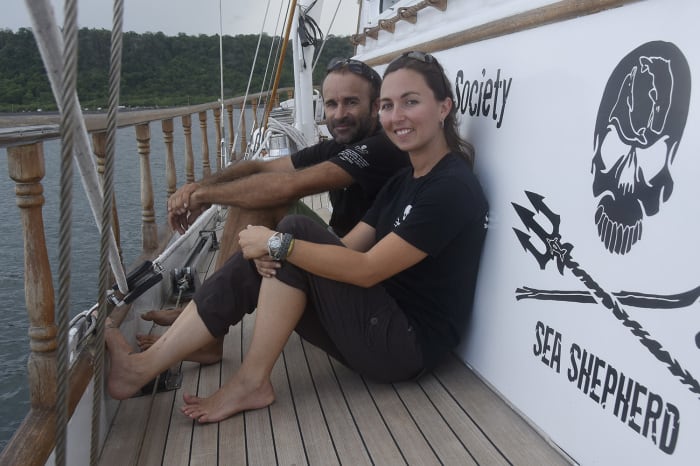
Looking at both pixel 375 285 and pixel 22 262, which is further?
pixel 22 262

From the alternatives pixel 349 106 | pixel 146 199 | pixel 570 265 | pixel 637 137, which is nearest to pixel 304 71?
pixel 146 199

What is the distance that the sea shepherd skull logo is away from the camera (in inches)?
42.1

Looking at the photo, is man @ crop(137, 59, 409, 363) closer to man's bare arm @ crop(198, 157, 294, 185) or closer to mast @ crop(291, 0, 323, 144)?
man's bare arm @ crop(198, 157, 294, 185)

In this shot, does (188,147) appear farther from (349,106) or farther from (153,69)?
(153,69)

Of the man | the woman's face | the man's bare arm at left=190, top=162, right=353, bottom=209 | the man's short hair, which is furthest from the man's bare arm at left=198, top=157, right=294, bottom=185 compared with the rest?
the woman's face

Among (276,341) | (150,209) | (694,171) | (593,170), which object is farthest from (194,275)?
(694,171)

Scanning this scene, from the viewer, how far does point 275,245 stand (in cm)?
155

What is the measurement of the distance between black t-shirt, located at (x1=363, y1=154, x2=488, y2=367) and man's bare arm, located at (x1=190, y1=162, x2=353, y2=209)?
0.31 m

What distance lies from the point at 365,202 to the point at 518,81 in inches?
34.5

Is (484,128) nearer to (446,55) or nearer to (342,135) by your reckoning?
(446,55)

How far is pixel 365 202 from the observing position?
7.60 ft

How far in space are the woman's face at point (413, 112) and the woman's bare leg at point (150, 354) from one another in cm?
77

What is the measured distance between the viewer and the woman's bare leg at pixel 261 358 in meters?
1.60

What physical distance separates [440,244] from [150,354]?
2.83 feet
